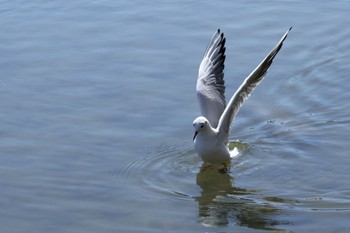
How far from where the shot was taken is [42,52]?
15.2m

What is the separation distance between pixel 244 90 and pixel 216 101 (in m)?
1.07

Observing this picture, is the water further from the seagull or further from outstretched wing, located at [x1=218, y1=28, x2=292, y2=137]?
outstretched wing, located at [x1=218, y1=28, x2=292, y2=137]

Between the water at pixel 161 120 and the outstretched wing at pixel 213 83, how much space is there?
1.30 feet

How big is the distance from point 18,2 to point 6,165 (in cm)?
717

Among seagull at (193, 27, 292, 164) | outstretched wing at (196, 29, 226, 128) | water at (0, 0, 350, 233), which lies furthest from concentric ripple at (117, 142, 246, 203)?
outstretched wing at (196, 29, 226, 128)

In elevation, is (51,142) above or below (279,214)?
above

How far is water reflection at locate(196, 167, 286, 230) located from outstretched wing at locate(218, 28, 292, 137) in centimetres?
64

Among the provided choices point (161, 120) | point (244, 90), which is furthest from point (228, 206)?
point (161, 120)

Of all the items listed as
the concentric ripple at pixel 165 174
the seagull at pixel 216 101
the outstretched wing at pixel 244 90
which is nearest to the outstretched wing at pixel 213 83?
the seagull at pixel 216 101

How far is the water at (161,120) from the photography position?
10.2 m

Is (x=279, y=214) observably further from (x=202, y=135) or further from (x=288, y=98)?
(x=288, y=98)

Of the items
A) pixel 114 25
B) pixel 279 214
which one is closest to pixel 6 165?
pixel 279 214

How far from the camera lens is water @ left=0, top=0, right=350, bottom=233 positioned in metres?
10.2

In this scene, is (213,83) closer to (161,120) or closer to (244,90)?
(161,120)
